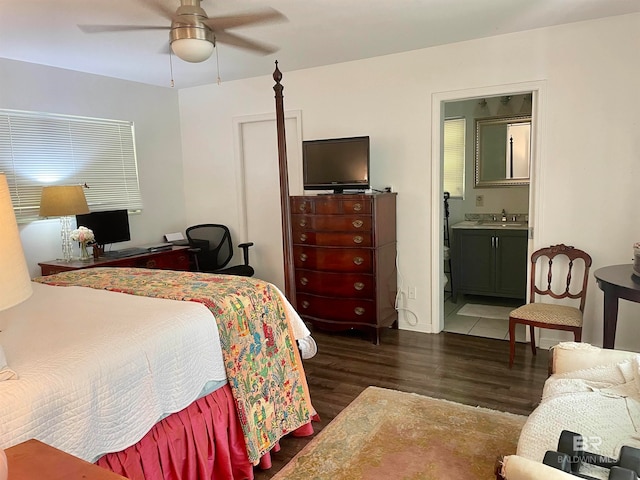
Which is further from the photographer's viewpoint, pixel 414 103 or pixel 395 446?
pixel 414 103

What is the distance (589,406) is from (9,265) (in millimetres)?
1804

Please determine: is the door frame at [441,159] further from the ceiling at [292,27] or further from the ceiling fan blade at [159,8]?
the ceiling fan blade at [159,8]

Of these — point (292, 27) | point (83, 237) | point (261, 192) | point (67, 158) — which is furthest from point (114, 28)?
point (261, 192)

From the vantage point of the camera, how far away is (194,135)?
16.8 ft

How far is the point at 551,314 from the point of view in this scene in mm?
3160

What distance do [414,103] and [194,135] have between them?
2.50 metres

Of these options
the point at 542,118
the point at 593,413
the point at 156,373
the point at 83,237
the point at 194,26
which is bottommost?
the point at 593,413

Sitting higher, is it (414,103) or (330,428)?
(414,103)

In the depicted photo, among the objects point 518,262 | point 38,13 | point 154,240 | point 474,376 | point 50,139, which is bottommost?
point 474,376

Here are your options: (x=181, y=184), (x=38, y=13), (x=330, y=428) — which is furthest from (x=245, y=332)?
(x=181, y=184)

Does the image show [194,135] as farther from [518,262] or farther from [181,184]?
[518,262]

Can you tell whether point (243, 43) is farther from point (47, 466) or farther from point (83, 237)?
point (47, 466)

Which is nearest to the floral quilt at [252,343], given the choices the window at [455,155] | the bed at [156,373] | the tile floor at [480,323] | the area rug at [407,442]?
the bed at [156,373]

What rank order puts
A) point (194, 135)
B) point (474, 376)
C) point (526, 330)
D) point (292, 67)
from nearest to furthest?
1. point (474, 376)
2. point (526, 330)
3. point (292, 67)
4. point (194, 135)
